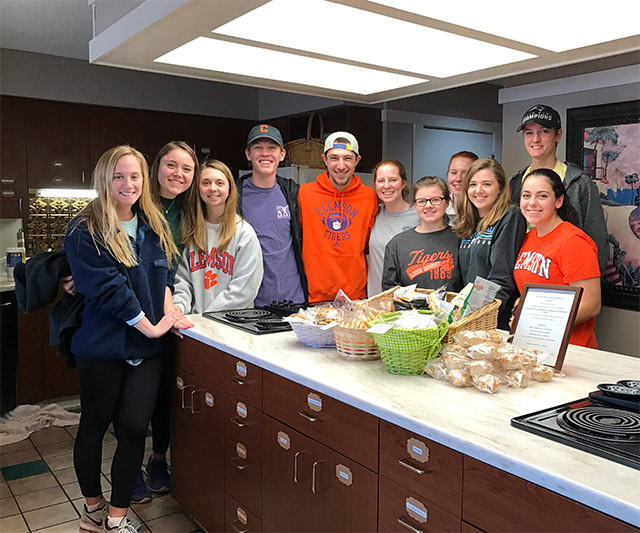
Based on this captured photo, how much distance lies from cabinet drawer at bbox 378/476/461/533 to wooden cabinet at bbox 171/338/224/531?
0.97 m

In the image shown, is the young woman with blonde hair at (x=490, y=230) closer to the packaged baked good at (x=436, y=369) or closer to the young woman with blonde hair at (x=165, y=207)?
the packaged baked good at (x=436, y=369)

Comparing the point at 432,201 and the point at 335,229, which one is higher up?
the point at 432,201

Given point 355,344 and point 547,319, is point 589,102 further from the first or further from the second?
point 355,344

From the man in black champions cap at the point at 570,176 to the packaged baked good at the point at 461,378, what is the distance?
5.24ft

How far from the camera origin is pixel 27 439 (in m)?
3.80

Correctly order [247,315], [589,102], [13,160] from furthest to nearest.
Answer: [13,160]
[589,102]
[247,315]

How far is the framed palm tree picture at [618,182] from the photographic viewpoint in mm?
3412

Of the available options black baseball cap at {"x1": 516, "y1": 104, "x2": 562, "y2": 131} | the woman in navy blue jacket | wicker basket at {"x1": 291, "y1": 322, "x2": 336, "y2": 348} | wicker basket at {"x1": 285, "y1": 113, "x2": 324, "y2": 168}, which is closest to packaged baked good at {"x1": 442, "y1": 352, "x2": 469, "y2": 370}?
wicker basket at {"x1": 291, "y1": 322, "x2": 336, "y2": 348}

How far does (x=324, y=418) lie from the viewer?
1702 millimetres

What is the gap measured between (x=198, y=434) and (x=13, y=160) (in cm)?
360

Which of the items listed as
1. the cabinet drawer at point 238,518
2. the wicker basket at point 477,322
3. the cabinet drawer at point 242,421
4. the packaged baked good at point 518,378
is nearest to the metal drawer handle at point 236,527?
the cabinet drawer at point 238,518

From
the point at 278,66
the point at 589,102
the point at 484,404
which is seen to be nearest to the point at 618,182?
the point at 589,102

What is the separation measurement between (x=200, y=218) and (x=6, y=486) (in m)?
1.79

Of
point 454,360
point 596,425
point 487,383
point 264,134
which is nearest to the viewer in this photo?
point 596,425
